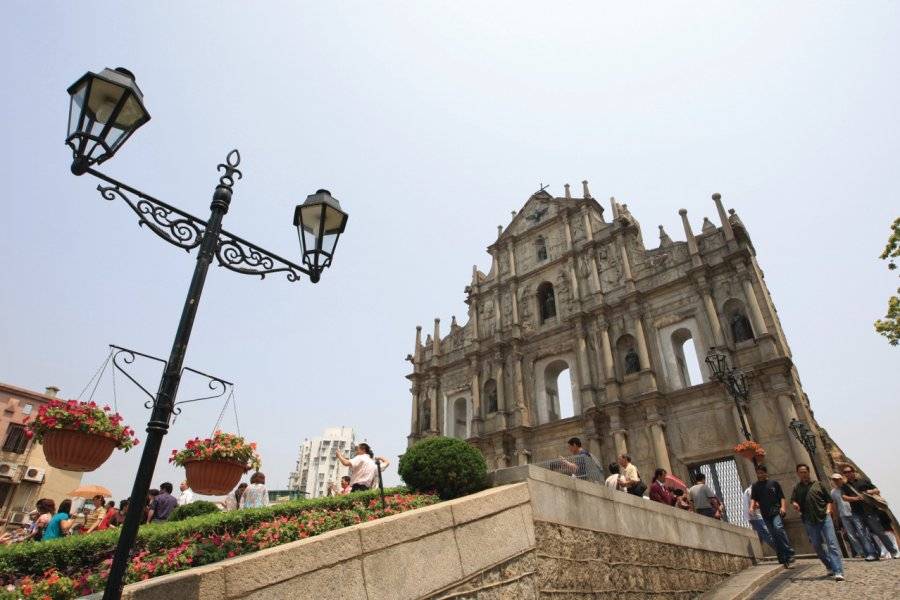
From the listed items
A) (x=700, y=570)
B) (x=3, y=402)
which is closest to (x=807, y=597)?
(x=700, y=570)

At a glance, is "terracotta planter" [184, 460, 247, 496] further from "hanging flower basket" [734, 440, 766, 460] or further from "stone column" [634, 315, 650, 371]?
"stone column" [634, 315, 650, 371]

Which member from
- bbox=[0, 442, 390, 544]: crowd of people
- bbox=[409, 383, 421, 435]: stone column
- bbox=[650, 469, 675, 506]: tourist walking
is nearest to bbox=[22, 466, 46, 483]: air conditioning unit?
bbox=[409, 383, 421, 435]: stone column

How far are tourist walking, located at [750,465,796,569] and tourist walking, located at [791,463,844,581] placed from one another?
10.9 inches

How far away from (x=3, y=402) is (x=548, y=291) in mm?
32472

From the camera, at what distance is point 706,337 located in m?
20.0

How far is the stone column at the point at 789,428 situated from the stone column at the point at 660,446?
3.85 meters

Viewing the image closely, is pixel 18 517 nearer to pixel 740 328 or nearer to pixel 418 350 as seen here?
pixel 418 350

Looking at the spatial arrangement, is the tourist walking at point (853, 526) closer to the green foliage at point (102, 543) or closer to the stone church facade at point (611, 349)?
the stone church facade at point (611, 349)

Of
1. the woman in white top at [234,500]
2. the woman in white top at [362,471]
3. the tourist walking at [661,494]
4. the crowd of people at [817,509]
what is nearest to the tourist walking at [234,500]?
the woman in white top at [234,500]

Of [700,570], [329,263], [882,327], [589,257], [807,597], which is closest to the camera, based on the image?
[329,263]

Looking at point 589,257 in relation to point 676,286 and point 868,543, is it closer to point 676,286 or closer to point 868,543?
point 676,286

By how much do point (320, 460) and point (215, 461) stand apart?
95.4 meters

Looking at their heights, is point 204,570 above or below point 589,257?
below

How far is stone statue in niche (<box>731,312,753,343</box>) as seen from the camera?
760 inches
